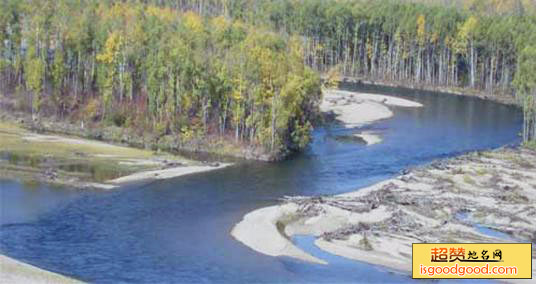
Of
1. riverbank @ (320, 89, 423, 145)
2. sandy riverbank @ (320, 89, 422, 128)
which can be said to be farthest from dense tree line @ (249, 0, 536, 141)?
riverbank @ (320, 89, 423, 145)

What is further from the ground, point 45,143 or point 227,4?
point 227,4

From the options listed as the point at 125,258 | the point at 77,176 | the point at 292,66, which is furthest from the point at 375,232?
the point at 292,66

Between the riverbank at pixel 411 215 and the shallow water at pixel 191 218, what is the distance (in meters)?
2.33

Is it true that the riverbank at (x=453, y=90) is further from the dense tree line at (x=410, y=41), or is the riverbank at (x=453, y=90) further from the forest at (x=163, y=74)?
the forest at (x=163, y=74)

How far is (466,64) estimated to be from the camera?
139 metres

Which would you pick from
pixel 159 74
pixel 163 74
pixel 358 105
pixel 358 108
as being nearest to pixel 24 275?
pixel 159 74

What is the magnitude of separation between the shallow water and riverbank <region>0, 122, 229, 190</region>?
2130mm

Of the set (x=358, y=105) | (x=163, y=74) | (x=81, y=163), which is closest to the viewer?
(x=81, y=163)

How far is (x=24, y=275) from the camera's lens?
44281 mm

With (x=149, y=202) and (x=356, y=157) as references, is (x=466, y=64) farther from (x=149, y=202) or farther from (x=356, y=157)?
(x=149, y=202)

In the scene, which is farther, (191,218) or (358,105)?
(358,105)

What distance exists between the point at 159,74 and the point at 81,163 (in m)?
15.7

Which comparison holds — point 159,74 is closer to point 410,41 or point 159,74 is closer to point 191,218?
point 191,218

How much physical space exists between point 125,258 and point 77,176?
811 inches
